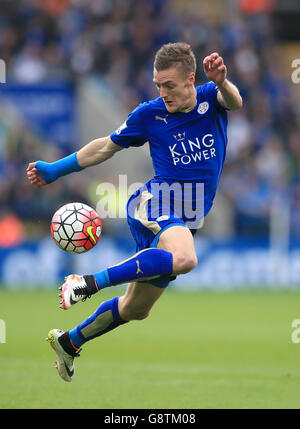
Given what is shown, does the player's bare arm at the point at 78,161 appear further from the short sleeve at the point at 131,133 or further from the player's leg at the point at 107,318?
the player's leg at the point at 107,318

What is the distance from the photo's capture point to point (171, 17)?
19344 mm

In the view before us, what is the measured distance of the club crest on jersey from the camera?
257 inches

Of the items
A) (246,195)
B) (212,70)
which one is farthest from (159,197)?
(246,195)

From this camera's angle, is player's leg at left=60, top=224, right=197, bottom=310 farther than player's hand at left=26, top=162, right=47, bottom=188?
No

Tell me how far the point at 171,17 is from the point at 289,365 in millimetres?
12675

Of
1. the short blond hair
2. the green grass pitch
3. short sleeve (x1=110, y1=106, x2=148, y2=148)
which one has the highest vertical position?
the short blond hair

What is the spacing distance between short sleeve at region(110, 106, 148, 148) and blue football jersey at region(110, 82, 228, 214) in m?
0.04

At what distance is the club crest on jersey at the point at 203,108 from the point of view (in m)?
6.53

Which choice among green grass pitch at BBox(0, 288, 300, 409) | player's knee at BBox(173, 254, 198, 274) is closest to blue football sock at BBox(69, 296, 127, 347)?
green grass pitch at BBox(0, 288, 300, 409)

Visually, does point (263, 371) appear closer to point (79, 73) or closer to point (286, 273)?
point (286, 273)

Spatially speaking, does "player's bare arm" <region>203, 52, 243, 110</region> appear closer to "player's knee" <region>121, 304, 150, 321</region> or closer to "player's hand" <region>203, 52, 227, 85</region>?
"player's hand" <region>203, 52, 227, 85</region>

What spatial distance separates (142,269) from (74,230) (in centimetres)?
75

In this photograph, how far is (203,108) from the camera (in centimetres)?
654

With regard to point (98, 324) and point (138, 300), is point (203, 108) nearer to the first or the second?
point (138, 300)
